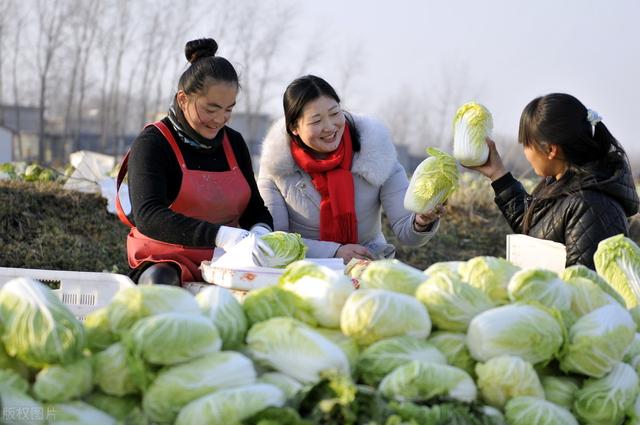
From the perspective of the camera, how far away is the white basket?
4.02 metres

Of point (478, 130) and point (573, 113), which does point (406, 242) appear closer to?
point (478, 130)

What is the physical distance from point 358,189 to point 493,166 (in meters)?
0.87

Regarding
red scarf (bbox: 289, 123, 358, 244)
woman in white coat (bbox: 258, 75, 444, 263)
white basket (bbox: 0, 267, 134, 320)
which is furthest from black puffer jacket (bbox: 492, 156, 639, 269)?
white basket (bbox: 0, 267, 134, 320)

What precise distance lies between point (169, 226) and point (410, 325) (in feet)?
6.75

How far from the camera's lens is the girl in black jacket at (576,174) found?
12.9ft

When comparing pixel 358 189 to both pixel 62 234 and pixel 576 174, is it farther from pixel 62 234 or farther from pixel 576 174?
pixel 62 234

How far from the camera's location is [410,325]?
231 cm

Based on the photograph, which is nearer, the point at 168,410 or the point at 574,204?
the point at 168,410

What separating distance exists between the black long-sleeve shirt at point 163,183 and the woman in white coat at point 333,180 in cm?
49

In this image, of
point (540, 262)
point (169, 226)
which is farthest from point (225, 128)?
point (540, 262)

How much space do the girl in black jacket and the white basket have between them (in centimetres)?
→ 219

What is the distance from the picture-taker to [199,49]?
14.9 feet

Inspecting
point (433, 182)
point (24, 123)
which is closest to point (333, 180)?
point (433, 182)

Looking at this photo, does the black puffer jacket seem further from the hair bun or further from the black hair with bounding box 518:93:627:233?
the hair bun
